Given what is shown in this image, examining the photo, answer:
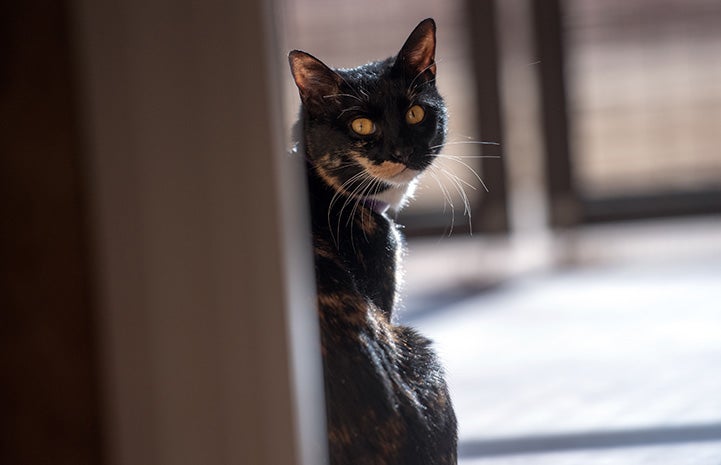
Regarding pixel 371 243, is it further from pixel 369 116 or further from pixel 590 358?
pixel 590 358

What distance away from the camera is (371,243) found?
904 millimetres

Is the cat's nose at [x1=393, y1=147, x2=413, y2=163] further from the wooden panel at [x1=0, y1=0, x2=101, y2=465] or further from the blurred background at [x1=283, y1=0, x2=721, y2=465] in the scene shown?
the blurred background at [x1=283, y1=0, x2=721, y2=465]

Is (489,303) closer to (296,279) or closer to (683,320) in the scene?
(683,320)

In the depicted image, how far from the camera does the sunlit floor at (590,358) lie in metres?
1.20

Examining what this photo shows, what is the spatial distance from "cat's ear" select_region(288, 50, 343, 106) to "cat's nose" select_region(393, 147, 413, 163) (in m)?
0.10

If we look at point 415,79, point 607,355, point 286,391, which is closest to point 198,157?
point 286,391

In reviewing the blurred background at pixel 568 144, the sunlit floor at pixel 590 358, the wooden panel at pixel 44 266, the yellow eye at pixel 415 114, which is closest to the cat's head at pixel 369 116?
the yellow eye at pixel 415 114

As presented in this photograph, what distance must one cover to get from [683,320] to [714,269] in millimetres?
757

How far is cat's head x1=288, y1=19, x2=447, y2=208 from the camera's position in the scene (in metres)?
0.90

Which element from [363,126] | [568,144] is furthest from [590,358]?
[568,144]

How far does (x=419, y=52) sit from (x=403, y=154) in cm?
12

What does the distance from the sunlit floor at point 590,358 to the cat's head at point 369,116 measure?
0.77ft

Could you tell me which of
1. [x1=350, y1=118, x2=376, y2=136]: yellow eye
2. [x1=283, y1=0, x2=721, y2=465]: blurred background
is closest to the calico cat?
[x1=350, y1=118, x2=376, y2=136]: yellow eye

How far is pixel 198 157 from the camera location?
52 centimetres
